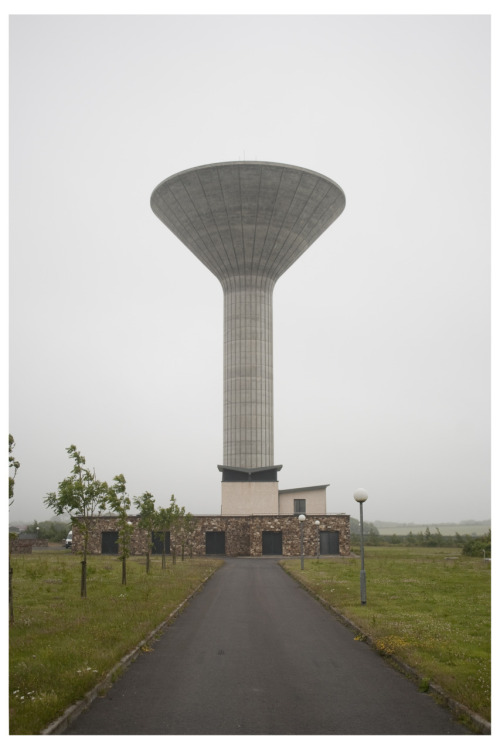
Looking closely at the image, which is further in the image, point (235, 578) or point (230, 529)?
point (230, 529)

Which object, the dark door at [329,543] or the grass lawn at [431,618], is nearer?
the grass lawn at [431,618]

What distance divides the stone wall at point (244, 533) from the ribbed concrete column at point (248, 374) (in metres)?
8.97

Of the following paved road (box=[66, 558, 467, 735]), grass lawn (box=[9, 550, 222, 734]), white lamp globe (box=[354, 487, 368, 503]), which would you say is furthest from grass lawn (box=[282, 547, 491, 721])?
grass lawn (box=[9, 550, 222, 734])

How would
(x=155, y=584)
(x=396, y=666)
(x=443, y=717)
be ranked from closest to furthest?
(x=443, y=717), (x=396, y=666), (x=155, y=584)

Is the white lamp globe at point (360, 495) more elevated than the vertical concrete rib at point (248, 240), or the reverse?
the vertical concrete rib at point (248, 240)

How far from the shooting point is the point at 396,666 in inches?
538

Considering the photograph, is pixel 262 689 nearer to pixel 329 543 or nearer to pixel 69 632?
pixel 69 632

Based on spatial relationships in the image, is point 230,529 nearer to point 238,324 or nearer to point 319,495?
point 319,495

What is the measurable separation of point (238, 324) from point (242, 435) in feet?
40.2

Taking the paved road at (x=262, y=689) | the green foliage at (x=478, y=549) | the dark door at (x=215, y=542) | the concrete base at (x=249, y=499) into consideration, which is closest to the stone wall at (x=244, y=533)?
the dark door at (x=215, y=542)

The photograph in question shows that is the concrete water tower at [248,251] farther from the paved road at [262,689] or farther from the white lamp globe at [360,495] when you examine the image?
the paved road at [262,689]

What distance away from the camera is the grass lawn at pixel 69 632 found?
1053 cm

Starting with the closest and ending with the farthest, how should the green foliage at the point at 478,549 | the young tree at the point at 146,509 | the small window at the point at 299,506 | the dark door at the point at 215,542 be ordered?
1. the young tree at the point at 146,509
2. the green foliage at the point at 478,549
3. the dark door at the point at 215,542
4. the small window at the point at 299,506
